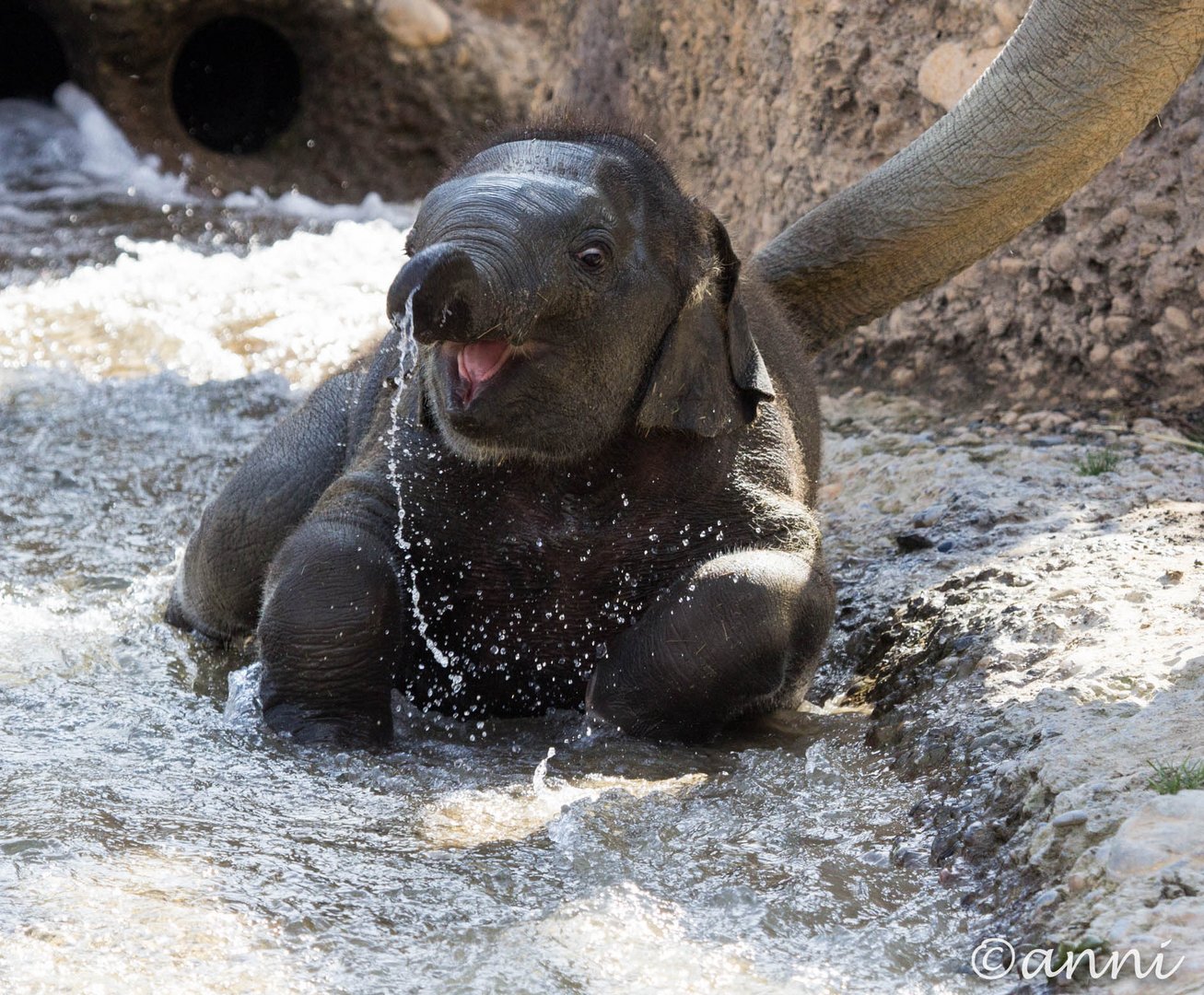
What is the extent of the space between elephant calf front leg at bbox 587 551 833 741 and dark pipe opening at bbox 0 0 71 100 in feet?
39.0

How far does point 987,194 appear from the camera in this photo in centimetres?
500

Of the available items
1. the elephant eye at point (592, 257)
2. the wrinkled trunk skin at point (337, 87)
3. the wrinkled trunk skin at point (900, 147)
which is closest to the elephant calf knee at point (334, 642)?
the elephant eye at point (592, 257)

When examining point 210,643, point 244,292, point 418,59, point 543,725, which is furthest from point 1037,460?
point 418,59

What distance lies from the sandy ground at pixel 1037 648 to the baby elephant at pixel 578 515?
453 millimetres

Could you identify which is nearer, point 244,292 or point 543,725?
point 543,725

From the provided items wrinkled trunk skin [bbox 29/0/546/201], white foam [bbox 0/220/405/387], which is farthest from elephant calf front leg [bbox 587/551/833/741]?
wrinkled trunk skin [bbox 29/0/546/201]

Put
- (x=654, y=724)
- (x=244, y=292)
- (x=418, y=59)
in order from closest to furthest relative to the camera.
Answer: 1. (x=654, y=724)
2. (x=244, y=292)
3. (x=418, y=59)

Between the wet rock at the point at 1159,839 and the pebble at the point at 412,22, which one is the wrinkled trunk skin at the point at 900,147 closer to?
the wet rock at the point at 1159,839

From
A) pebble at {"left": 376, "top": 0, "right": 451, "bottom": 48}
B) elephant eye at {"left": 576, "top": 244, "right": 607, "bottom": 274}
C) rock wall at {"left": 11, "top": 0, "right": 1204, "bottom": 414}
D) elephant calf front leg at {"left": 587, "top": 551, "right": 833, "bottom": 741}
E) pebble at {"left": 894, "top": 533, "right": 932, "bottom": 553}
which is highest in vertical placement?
elephant eye at {"left": 576, "top": 244, "right": 607, "bottom": 274}

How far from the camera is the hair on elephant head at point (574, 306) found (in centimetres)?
379

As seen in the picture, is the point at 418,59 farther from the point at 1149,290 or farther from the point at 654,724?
the point at 654,724

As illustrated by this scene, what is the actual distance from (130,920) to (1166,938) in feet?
5.28

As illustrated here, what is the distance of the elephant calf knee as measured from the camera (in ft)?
14.0

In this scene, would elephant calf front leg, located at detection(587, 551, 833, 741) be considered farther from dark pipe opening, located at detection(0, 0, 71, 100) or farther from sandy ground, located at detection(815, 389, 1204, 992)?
dark pipe opening, located at detection(0, 0, 71, 100)
